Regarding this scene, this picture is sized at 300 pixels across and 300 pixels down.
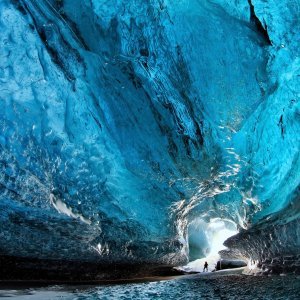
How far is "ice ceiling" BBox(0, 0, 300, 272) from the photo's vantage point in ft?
11.9

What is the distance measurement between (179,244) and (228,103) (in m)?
5.65

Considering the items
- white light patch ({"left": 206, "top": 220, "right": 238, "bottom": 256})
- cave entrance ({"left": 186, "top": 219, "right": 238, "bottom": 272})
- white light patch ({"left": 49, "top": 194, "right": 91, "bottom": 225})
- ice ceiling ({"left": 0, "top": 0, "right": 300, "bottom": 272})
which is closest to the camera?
ice ceiling ({"left": 0, "top": 0, "right": 300, "bottom": 272})

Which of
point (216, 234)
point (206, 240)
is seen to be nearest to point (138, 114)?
point (206, 240)

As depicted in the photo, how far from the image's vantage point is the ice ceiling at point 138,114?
3.62 m

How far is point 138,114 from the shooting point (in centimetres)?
461

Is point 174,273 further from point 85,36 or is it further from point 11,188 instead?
point 85,36

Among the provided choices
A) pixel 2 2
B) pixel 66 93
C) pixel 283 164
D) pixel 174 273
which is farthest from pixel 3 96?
pixel 174 273

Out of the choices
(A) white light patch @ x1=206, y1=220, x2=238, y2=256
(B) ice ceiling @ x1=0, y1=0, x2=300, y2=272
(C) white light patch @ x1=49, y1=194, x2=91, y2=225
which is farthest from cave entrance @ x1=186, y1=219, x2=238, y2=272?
(C) white light patch @ x1=49, y1=194, x2=91, y2=225

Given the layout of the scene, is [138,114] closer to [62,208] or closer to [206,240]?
[62,208]

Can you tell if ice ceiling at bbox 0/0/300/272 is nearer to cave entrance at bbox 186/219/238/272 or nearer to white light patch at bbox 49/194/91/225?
white light patch at bbox 49/194/91/225

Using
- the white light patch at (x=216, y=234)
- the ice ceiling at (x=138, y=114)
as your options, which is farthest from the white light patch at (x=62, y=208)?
the white light patch at (x=216, y=234)

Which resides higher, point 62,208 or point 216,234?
point 62,208

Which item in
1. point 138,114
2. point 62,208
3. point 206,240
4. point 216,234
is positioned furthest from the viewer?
point 216,234

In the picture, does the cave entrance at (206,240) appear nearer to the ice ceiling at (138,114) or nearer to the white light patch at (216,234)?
the white light patch at (216,234)
